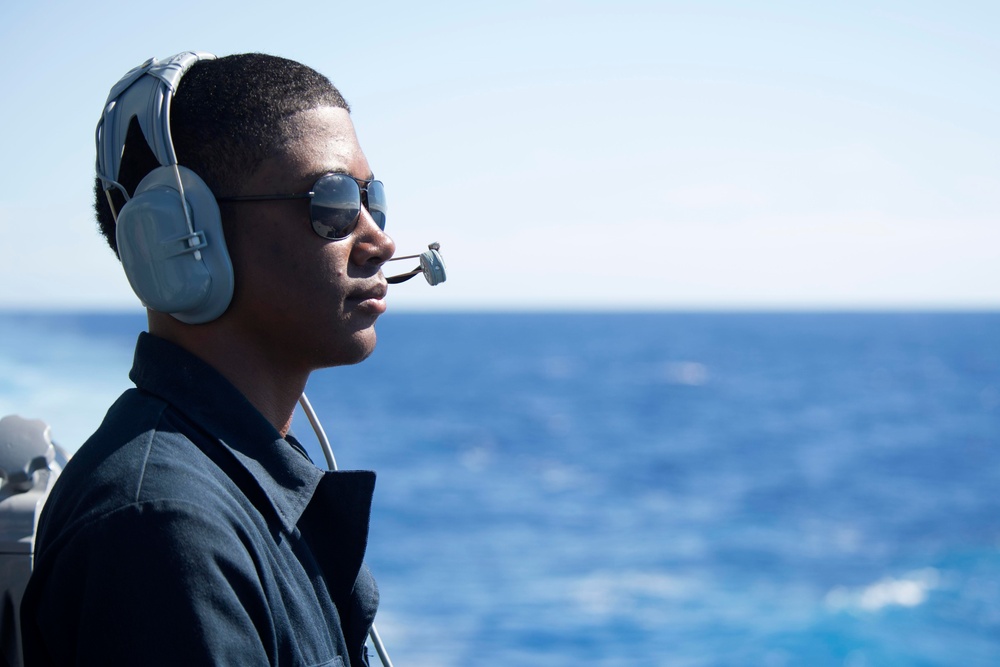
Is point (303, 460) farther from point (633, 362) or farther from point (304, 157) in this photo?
point (633, 362)

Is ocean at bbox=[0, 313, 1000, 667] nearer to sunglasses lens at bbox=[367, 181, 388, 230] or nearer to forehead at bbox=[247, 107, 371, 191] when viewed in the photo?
sunglasses lens at bbox=[367, 181, 388, 230]

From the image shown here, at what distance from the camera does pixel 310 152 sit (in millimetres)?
1822

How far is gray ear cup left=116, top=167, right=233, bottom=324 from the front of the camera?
1.71 meters

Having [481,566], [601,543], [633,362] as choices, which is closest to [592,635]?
[481,566]

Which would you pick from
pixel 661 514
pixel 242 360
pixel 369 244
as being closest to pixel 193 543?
pixel 242 360

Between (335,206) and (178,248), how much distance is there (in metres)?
0.28

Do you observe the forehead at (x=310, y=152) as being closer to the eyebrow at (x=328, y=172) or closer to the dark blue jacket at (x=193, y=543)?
the eyebrow at (x=328, y=172)

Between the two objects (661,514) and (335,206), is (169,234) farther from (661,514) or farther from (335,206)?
(661,514)

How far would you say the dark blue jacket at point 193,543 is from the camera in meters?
1.35

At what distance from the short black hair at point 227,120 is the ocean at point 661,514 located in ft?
14.8

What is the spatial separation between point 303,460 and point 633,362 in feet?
262

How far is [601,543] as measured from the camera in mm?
23156

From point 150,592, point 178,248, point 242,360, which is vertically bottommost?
point 150,592

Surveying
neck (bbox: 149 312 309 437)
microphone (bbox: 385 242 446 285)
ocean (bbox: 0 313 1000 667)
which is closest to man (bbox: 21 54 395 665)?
neck (bbox: 149 312 309 437)
